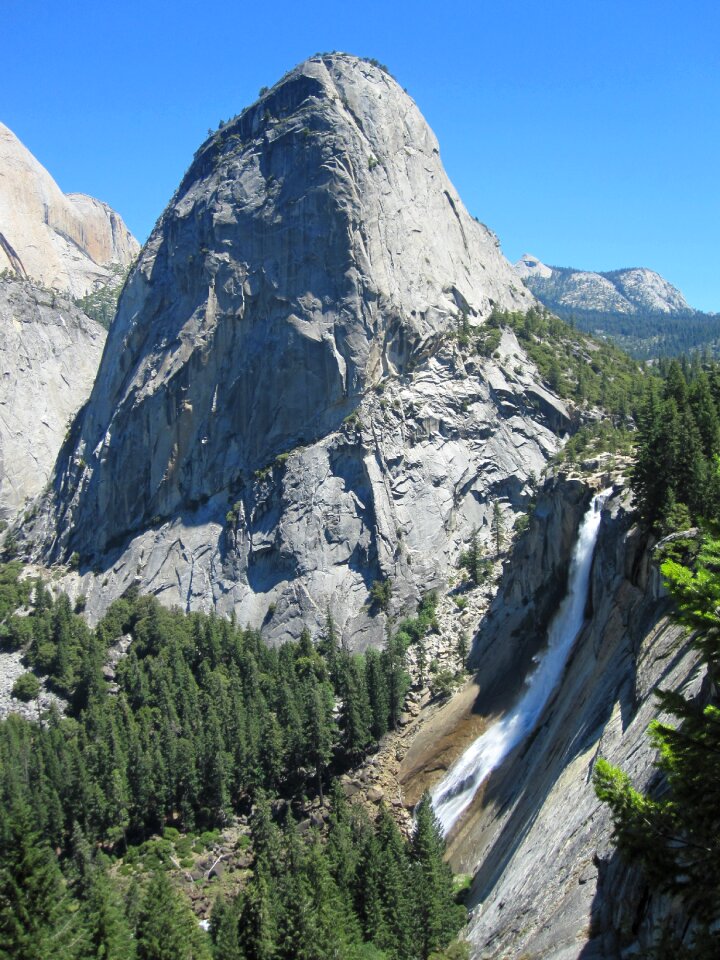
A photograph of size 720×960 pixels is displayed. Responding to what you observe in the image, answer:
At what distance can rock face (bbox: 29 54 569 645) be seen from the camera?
3952 inches

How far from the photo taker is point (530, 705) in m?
60.1

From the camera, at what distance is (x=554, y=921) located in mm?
26328

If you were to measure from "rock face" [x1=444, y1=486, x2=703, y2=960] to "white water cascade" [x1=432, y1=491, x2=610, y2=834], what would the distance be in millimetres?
2204


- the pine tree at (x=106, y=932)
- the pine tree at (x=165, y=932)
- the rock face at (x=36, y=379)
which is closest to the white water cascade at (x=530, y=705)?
the pine tree at (x=165, y=932)

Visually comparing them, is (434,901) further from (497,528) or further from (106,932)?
(497,528)

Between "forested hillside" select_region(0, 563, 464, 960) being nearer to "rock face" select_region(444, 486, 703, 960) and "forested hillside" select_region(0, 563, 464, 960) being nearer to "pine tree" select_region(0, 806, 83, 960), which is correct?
"pine tree" select_region(0, 806, 83, 960)

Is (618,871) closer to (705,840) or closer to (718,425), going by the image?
(705,840)

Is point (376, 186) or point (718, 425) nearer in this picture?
point (718, 425)

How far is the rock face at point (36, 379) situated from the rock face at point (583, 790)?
102722 mm

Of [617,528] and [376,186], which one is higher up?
[376,186]

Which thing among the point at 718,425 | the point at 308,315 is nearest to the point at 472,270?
the point at 308,315

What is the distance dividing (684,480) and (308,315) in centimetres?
6822

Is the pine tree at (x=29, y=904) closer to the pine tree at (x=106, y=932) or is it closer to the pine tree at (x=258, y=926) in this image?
the pine tree at (x=106, y=932)

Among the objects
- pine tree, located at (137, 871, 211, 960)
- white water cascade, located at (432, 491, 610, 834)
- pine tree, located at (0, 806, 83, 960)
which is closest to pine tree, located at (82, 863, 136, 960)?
pine tree, located at (0, 806, 83, 960)
